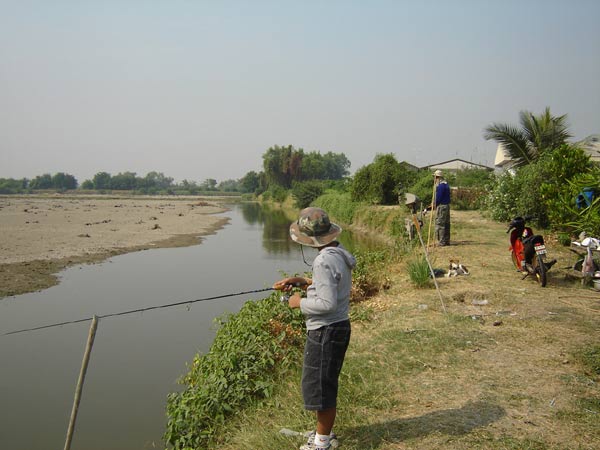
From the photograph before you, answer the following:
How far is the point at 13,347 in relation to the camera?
7664 mm

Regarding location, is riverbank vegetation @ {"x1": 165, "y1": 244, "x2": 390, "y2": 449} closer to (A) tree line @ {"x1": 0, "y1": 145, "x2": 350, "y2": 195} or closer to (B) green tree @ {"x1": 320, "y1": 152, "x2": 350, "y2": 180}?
(A) tree line @ {"x1": 0, "y1": 145, "x2": 350, "y2": 195}

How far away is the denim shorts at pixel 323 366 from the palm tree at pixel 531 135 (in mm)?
15839

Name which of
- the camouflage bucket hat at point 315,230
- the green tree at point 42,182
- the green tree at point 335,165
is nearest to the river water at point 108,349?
the camouflage bucket hat at point 315,230

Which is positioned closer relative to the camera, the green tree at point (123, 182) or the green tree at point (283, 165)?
the green tree at point (283, 165)

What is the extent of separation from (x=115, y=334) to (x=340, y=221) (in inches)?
909

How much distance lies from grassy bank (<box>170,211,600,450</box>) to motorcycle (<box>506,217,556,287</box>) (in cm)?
36

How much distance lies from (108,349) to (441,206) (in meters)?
7.34

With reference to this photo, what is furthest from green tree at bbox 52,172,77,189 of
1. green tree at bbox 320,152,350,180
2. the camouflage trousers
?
the camouflage trousers

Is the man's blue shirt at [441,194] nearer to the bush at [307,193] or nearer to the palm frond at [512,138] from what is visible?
the palm frond at [512,138]

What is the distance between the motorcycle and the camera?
23.2ft

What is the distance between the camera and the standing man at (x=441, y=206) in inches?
409

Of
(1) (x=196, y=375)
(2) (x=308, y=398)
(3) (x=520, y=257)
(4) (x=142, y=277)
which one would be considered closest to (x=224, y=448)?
(2) (x=308, y=398)

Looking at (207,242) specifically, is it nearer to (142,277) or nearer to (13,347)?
(142,277)

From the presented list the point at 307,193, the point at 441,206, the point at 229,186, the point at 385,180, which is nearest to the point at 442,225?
the point at 441,206
